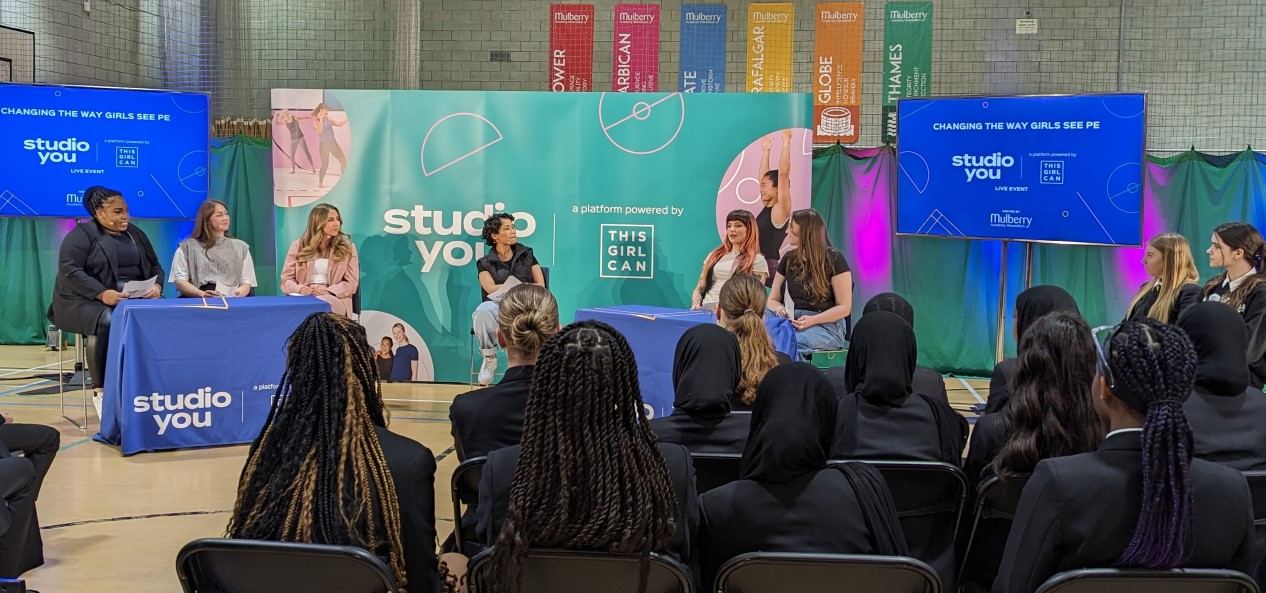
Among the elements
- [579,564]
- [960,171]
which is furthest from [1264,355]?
[579,564]

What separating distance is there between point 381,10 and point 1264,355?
28.2 feet

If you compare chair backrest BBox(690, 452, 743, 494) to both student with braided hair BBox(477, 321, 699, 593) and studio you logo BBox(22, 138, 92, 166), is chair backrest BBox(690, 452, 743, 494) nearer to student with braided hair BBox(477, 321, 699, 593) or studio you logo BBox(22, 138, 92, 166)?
student with braided hair BBox(477, 321, 699, 593)

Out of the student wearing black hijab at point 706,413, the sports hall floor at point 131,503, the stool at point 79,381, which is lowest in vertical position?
the sports hall floor at point 131,503

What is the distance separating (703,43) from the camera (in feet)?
35.1

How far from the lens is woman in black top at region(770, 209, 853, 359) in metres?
6.03

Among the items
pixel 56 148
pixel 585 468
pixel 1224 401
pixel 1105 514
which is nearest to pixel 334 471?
pixel 585 468

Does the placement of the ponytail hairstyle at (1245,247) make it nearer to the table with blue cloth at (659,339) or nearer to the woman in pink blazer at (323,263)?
the table with blue cloth at (659,339)

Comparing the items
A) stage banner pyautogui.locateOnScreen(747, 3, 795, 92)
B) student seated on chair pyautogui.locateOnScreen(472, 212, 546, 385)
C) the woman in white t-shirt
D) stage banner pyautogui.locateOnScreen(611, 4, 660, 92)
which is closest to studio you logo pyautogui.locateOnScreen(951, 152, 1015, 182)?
the woman in white t-shirt

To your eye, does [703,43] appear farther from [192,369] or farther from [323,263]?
[192,369]

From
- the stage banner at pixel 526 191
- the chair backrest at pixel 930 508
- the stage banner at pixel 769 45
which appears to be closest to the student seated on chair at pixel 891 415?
the chair backrest at pixel 930 508

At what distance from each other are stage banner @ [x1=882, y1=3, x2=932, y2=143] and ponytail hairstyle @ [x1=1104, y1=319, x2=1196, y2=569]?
331 inches

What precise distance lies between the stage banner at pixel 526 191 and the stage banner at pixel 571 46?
11.9 feet

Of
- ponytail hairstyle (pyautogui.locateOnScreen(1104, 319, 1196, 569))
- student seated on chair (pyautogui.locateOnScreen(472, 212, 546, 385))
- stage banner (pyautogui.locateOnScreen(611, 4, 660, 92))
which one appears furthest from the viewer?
stage banner (pyautogui.locateOnScreen(611, 4, 660, 92))

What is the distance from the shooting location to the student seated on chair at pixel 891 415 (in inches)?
112
